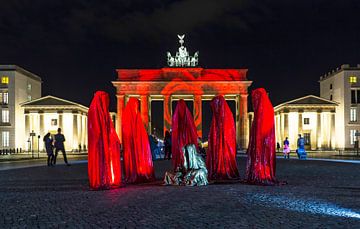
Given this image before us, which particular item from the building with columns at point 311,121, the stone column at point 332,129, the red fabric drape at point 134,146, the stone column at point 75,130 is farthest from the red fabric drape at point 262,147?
the stone column at point 332,129

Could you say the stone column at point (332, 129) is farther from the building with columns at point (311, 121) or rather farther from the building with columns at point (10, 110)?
the building with columns at point (10, 110)

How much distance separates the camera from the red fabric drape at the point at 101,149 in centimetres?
1606

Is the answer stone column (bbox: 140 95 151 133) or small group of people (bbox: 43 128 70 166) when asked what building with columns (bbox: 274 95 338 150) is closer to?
stone column (bbox: 140 95 151 133)

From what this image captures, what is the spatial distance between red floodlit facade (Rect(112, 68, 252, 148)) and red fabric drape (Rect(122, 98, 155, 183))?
55548mm

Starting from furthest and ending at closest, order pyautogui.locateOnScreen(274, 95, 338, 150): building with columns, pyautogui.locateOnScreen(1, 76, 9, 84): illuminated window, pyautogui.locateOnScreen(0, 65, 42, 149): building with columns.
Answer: pyautogui.locateOnScreen(1, 76, 9, 84): illuminated window < pyautogui.locateOnScreen(0, 65, 42, 149): building with columns < pyautogui.locateOnScreen(274, 95, 338, 150): building with columns

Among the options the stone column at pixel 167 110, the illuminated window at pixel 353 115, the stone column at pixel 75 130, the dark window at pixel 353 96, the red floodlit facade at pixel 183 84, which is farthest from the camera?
the illuminated window at pixel 353 115

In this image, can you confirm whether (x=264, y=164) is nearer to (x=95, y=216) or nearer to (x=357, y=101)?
(x=95, y=216)

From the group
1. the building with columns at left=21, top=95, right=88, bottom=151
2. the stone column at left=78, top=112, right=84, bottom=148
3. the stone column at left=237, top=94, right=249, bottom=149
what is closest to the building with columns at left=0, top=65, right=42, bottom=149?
the building with columns at left=21, top=95, right=88, bottom=151

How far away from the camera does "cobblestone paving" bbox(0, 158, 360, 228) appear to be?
9891 mm

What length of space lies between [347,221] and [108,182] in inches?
339

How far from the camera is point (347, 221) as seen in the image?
32.3ft

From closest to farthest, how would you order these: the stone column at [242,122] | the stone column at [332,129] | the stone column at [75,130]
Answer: the stone column at [75,130] < the stone column at [332,129] < the stone column at [242,122]

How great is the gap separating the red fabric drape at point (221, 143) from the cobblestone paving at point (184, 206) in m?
2.29

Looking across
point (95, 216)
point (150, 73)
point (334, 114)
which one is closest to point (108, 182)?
point (95, 216)
